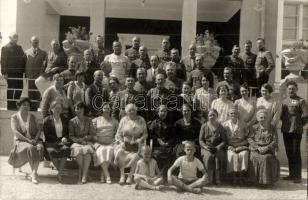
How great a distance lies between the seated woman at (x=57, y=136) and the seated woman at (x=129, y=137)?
77cm

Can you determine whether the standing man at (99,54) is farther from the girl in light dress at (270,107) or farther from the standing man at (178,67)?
the girl in light dress at (270,107)

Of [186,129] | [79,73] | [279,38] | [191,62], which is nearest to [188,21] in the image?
[279,38]

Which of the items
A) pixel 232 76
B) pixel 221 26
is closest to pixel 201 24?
pixel 221 26

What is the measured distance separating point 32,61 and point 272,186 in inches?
184

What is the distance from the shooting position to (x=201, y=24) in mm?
15469

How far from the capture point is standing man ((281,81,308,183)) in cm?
794

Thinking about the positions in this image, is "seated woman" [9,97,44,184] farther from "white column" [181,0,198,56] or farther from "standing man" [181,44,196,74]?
"white column" [181,0,198,56]

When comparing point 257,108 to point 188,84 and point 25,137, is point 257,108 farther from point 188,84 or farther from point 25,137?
point 25,137

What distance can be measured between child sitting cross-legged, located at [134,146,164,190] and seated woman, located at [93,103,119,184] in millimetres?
539

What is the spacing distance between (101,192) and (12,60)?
364 centimetres

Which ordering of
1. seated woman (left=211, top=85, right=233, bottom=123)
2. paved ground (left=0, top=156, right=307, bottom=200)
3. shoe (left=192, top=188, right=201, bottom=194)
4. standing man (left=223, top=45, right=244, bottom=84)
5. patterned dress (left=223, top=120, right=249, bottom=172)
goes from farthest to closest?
standing man (left=223, top=45, right=244, bottom=84) → seated woman (left=211, top=85, right=233, bottom=123) → patterned dress (left=223, top=120, right=249, bottom=172) → shoe (left=192, top=188, right=201, bottom=194) → paved ground (left=0, top=156, right=307, bottom=200)

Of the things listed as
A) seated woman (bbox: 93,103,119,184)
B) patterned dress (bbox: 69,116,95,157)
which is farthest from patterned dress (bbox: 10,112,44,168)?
seated woman (bbox: 93,103,119,184)

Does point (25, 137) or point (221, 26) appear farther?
point (221, 26)

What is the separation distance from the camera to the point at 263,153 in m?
7.52
